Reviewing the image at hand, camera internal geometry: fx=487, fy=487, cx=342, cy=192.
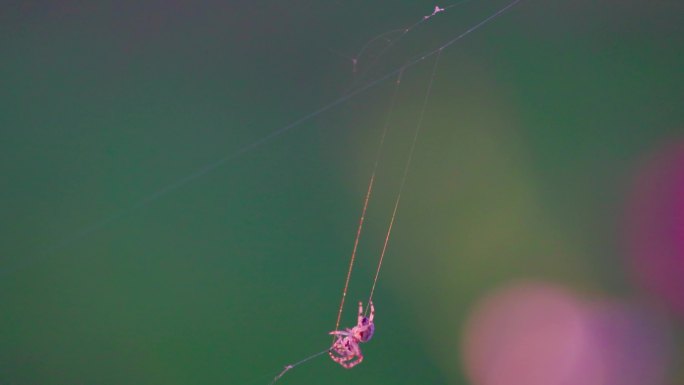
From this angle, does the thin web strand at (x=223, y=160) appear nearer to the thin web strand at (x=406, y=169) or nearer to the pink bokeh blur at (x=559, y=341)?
the thin web strand at (x=406, y=169)

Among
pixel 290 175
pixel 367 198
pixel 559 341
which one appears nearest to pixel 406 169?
pixel 367 198

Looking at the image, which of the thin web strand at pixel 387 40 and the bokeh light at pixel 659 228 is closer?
the thin web strand at pixel 387 40

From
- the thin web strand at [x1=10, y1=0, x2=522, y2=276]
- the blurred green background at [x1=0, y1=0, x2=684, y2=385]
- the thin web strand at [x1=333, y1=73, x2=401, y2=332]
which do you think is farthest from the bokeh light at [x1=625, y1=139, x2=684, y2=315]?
the thin web strand at [x1=333, y1=73, x2=401, y2=332]

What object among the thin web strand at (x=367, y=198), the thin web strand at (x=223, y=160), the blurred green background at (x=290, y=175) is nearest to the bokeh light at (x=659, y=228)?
the blurred green background at (x=290, y=175)

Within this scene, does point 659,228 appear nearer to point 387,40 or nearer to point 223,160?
point 387,40

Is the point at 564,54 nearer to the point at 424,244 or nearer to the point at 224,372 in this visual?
the point at 424,244

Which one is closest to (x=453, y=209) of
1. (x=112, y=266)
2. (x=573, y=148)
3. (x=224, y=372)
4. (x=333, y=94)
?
(x=573, y=148)

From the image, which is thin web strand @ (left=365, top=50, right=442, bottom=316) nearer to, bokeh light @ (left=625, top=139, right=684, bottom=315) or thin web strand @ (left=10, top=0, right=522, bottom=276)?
thin web strand @ (left=10, top=0, right=522, bottom=276)

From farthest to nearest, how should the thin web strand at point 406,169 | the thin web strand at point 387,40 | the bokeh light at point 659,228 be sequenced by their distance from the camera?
the bokeh light at point 659,228 < the thin web strand at point 406,169 < the thin web strand at point 387,40

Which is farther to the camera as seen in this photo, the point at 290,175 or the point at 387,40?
the point at 290,175
